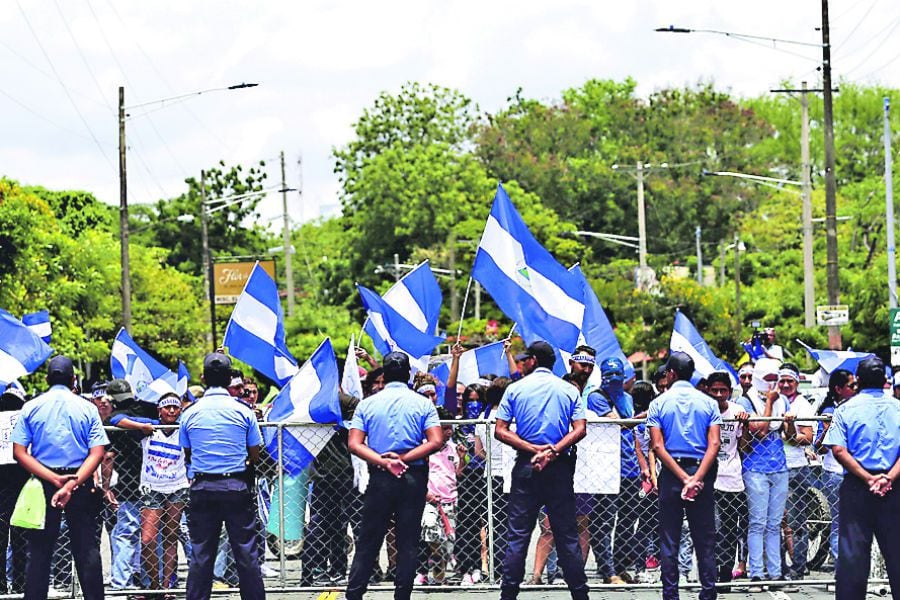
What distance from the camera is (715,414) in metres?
10.9

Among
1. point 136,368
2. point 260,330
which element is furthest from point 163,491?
point 136,368

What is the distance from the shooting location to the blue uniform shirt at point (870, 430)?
9828 mm

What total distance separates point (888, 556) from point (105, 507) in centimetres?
660

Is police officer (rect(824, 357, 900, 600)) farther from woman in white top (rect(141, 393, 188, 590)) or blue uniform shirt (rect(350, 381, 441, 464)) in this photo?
woman in white top (rect(141, 393, 188, 590))

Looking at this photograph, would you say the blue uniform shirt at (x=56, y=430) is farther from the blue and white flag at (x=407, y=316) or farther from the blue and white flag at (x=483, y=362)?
the blue and white flag at (x=483, y=362)

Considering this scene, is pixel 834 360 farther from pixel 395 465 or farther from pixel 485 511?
pixel 395 465

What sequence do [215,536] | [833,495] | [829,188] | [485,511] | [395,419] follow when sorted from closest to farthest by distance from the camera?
[215,536]
[395,419]
[833,495]
[485,511]
[829,188]

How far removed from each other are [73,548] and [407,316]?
16.9ft

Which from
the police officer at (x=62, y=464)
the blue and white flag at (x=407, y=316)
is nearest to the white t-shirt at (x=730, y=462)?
the blue and white flag at (x=407, y=316)

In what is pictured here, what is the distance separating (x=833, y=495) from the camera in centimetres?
1268

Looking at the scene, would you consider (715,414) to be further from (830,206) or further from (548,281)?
(830,206)

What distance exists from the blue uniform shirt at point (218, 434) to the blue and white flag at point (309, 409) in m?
2.12

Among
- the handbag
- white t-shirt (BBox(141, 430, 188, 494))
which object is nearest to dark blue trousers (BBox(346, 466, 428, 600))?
the handbag

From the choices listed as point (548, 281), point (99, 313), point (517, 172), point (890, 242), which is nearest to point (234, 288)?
point (99, 313)
